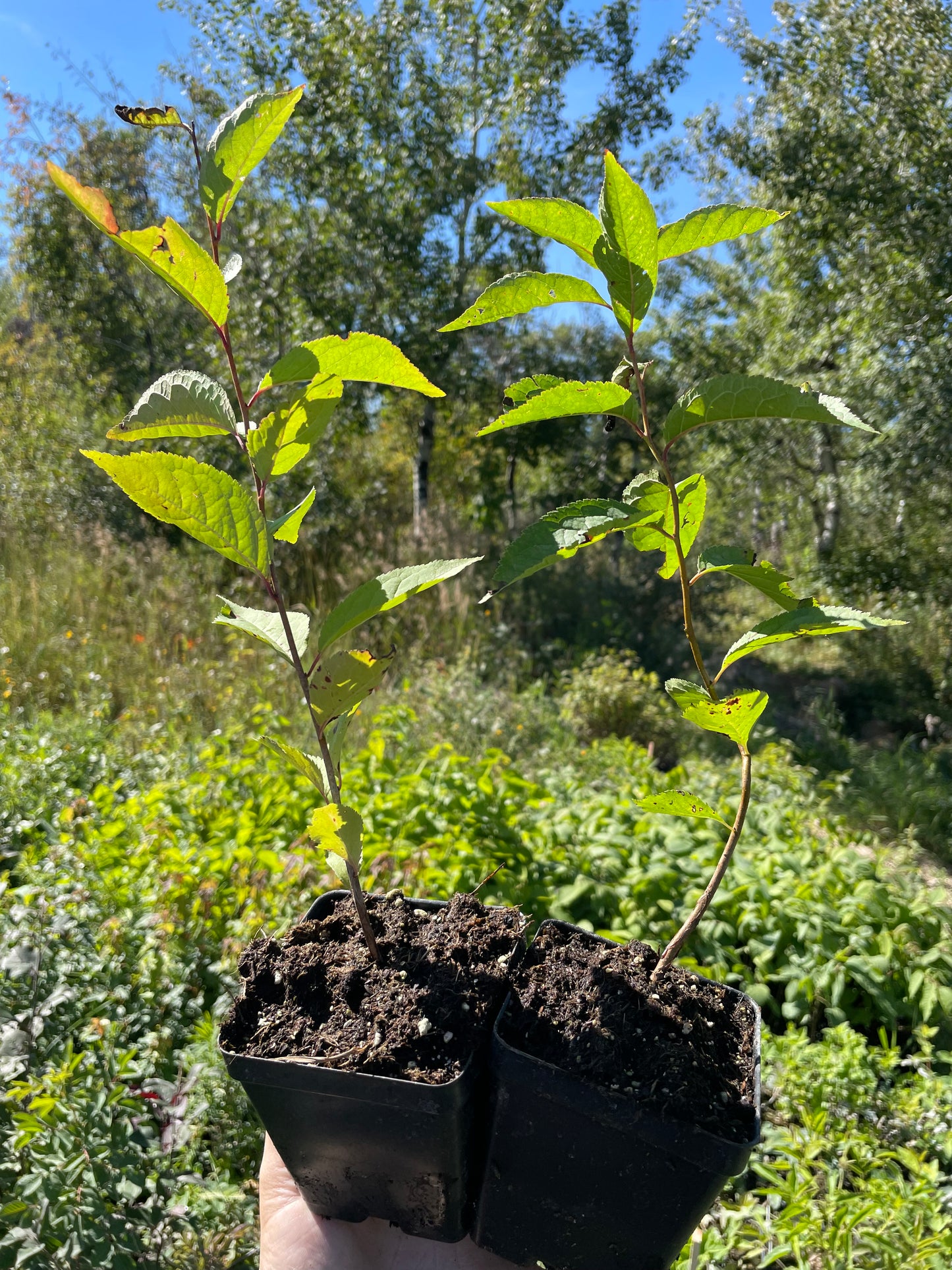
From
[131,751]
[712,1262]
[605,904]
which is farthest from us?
[131,751]

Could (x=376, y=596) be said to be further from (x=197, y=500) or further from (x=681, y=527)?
(x=681, y=527)

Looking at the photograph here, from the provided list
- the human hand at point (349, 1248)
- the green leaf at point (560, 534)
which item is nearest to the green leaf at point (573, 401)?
the green leaf at point (560, 534)

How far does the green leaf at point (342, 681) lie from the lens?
94 centimetres

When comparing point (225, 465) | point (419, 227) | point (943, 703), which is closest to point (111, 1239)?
point (225, 465)

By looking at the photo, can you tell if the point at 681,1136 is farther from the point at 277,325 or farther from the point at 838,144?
the point at 838,144

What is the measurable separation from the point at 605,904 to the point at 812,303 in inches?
305

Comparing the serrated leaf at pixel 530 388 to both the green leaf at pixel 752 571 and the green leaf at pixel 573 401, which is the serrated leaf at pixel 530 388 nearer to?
the green leaf at pixel 573 401

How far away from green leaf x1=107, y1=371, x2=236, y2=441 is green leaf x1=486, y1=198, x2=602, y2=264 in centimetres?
34

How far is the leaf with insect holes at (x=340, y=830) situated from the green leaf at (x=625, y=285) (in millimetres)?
586

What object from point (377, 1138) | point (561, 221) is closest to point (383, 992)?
point (377, 1138)

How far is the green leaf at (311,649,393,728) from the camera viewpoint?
936mm

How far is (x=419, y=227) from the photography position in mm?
7328

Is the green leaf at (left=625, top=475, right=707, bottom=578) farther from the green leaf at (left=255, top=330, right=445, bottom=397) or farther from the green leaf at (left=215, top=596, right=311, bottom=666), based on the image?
the green leaf at (left=215, top=596, right=311, bottom=666)

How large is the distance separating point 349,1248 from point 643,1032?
56cm
